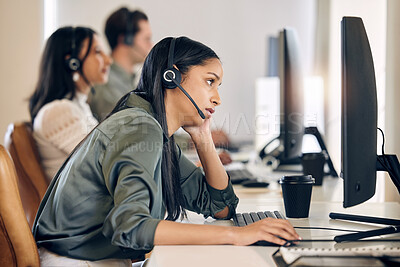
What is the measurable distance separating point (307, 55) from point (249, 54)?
54 centimetres

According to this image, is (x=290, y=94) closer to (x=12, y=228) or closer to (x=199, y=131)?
(x=199, y=131)

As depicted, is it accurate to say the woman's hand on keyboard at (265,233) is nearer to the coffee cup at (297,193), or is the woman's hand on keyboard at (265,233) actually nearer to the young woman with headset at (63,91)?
the coffee cup at (297,193)

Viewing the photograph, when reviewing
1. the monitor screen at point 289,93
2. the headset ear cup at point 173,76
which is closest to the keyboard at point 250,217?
the headset ear cup at point 173,76

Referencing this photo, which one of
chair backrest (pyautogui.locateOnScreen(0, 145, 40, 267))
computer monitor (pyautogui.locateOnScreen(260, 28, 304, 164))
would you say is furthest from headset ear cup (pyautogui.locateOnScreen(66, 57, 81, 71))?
chair backrest (pyautogui.locateOnScreen(0, 145, 40, 267))

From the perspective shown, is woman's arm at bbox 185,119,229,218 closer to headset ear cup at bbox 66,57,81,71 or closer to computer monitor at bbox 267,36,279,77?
headset ear cup at bbox 66,57,81,71

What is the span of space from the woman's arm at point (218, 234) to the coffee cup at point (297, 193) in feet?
0.96

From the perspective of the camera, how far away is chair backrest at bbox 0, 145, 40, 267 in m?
1.07

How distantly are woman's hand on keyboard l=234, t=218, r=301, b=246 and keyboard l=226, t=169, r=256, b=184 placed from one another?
0.99 m

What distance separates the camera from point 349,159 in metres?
1.01

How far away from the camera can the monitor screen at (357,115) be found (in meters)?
1.01

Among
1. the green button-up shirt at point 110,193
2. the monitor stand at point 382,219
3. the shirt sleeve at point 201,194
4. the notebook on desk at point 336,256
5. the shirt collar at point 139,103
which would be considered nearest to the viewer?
the notebook on desk at point 336,256

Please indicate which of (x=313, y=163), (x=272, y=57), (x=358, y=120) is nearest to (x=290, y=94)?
(x=313, y=163)

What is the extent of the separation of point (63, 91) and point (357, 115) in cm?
179

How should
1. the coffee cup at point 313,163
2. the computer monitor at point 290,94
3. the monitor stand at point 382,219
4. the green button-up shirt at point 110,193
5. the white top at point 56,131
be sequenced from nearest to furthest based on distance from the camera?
the green button-up shirt at point 110,193, the monitor stand at point 382,219, the coffee cup at point 313,163, the computer monitor at point 290,94, the white top at point 56,131
